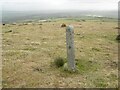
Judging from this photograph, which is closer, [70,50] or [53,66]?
[70,50]

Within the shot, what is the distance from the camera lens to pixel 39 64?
77.7 feet

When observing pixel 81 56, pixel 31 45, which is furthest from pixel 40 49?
pixel 81 56

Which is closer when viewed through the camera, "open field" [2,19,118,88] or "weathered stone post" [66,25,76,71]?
"open field" [2,19,118,88]

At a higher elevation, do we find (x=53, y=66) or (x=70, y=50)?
(x=70, y=50)

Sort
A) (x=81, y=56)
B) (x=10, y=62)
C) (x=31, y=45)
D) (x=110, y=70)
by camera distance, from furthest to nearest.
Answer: (x=31, y=45) < (x=81, y=56) < (x=10, y=62) < (x=110, y=70)

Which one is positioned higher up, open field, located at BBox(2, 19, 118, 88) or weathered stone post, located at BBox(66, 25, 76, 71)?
weathered stone post, located at BBox(66, 25, 76, 71)

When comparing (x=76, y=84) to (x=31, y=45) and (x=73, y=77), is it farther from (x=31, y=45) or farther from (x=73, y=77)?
(x=31, y=45)

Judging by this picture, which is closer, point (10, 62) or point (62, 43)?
point (10, 62)

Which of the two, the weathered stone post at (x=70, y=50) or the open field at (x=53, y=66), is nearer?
the open field at (x=53, y=66)

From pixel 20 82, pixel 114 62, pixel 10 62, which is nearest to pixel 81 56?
pixel 114 62

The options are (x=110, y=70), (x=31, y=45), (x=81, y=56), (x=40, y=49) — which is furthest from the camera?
(x=31, y=45)

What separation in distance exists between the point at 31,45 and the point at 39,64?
842 cm

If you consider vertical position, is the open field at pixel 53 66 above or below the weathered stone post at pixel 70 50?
below

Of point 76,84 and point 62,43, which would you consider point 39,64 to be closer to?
point 76,84
